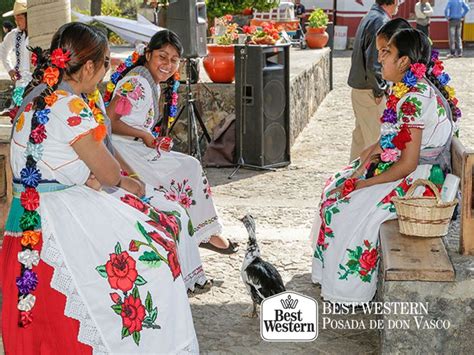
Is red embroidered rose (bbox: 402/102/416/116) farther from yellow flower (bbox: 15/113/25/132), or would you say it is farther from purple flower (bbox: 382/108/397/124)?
yellow flower (bbox: 15/113/25/132)

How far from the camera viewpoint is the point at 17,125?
149 inches

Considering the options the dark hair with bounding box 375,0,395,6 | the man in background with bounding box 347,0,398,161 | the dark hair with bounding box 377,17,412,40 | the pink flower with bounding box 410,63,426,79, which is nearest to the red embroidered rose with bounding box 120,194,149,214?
the pink flower with bounding box 410,63,426,79

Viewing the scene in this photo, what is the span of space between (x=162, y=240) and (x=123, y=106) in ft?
5.47

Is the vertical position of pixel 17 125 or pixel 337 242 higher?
pixel 17 125

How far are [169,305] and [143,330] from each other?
16cm

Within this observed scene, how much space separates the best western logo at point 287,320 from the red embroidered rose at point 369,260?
38 centimetres

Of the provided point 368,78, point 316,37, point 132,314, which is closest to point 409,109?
point 132,314

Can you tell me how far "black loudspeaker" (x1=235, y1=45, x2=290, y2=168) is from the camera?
8.83 meters

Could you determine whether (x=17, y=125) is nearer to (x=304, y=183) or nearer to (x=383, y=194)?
(x=383, y=194)

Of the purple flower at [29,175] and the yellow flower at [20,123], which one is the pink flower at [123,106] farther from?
the purple flower at [29,175]

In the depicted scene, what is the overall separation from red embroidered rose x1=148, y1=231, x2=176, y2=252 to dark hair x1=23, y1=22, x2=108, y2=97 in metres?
0.80

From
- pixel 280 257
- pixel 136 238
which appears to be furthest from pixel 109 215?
pixel 280 257

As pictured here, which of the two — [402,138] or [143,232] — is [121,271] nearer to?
[143,232]

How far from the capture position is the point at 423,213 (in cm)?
423
